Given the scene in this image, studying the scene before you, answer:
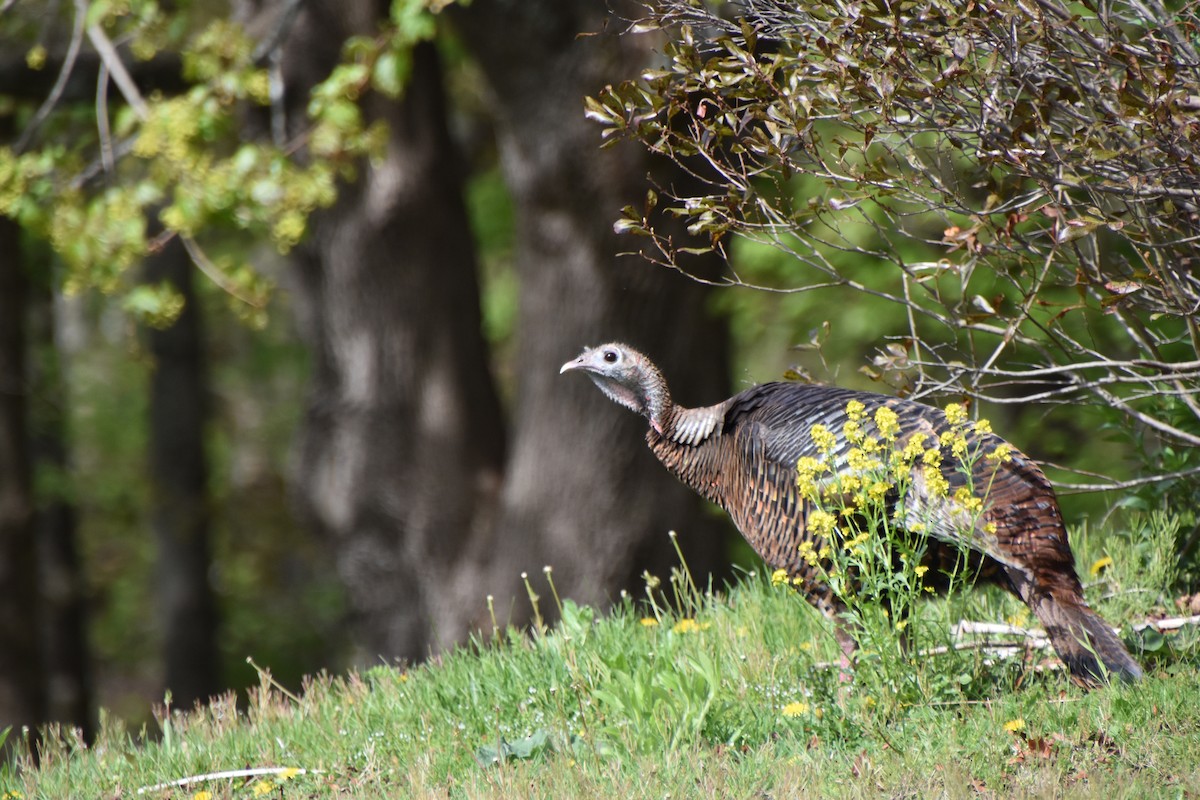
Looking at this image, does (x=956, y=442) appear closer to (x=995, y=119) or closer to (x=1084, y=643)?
(x=1084, y=643)

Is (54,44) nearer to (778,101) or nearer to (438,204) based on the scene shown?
(438,204)

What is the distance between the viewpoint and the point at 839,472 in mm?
4047

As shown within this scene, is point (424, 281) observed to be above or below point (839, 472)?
above

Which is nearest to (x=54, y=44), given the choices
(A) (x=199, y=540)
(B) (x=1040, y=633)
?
(A) (x=199, y=540)

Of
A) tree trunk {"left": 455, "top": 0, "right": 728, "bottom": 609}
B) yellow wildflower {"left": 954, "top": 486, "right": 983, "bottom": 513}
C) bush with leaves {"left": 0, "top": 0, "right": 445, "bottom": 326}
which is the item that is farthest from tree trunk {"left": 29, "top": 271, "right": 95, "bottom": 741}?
yellow wildflower {"left": 954, "top": 486, "right": 983, "bottom": 513}

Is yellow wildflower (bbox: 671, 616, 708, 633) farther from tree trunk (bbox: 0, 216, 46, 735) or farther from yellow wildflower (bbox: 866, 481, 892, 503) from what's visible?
tree trunk (bbox: 0, 216, 46, 735)

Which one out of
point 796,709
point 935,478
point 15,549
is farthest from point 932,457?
point 15,549

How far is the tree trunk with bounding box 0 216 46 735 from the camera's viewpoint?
9.68m

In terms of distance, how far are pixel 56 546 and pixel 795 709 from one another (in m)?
13.5

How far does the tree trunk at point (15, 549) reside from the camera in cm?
968

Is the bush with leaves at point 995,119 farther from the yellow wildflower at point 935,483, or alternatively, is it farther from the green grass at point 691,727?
the green grass at point 691,727

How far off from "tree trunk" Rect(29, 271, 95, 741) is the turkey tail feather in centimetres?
1145

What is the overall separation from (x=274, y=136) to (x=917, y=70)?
5740 mm

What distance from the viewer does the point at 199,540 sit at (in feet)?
45.4
